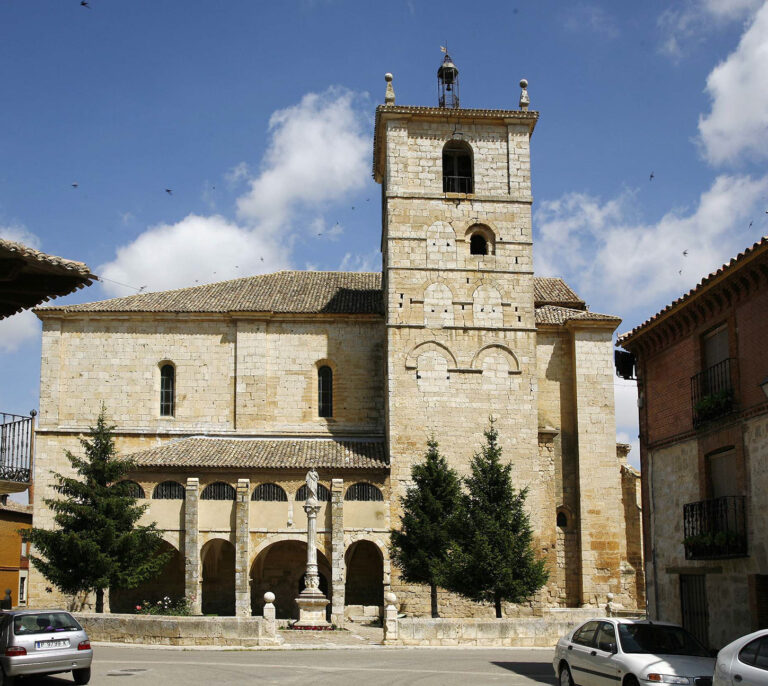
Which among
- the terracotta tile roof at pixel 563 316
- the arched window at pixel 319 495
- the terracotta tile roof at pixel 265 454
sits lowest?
the arched window at pixel 319 495

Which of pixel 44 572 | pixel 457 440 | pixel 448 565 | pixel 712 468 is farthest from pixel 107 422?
pixel 712 468

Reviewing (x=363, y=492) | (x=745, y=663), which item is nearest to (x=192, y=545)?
(x=363, y=492)

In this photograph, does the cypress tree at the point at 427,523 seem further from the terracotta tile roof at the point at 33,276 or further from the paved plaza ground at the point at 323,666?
the terracotta tile roof at the point at 33,276

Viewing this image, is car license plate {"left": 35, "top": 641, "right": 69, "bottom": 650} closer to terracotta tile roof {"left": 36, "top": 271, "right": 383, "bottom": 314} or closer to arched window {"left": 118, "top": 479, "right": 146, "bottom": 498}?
arched window {"left": 118, "top": 479, "right": 146, "bottom": 498}

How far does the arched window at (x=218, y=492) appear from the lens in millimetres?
33250

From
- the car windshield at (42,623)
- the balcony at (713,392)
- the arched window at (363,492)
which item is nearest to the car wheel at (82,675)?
the car windshield at (42,623)

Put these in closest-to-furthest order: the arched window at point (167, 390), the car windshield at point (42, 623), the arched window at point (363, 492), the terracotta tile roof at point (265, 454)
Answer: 1. the car windshield at point (42, 623)
2. the terracotta tile roof at point (265, 454)
3. the arched window at point (363, 492)
4. the arched window at point (167, 390)

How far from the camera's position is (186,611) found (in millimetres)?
28766

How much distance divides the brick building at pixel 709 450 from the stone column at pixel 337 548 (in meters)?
13.3

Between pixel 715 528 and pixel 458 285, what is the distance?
18.8 m

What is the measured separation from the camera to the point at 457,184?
36.6 meters

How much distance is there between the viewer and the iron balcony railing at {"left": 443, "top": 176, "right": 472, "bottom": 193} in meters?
36.6

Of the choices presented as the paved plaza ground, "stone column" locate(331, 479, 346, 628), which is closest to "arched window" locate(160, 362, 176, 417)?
"stone column" locate(331, 479, 346, 628)

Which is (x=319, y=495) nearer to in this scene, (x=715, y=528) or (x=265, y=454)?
(x=265, y=454)
